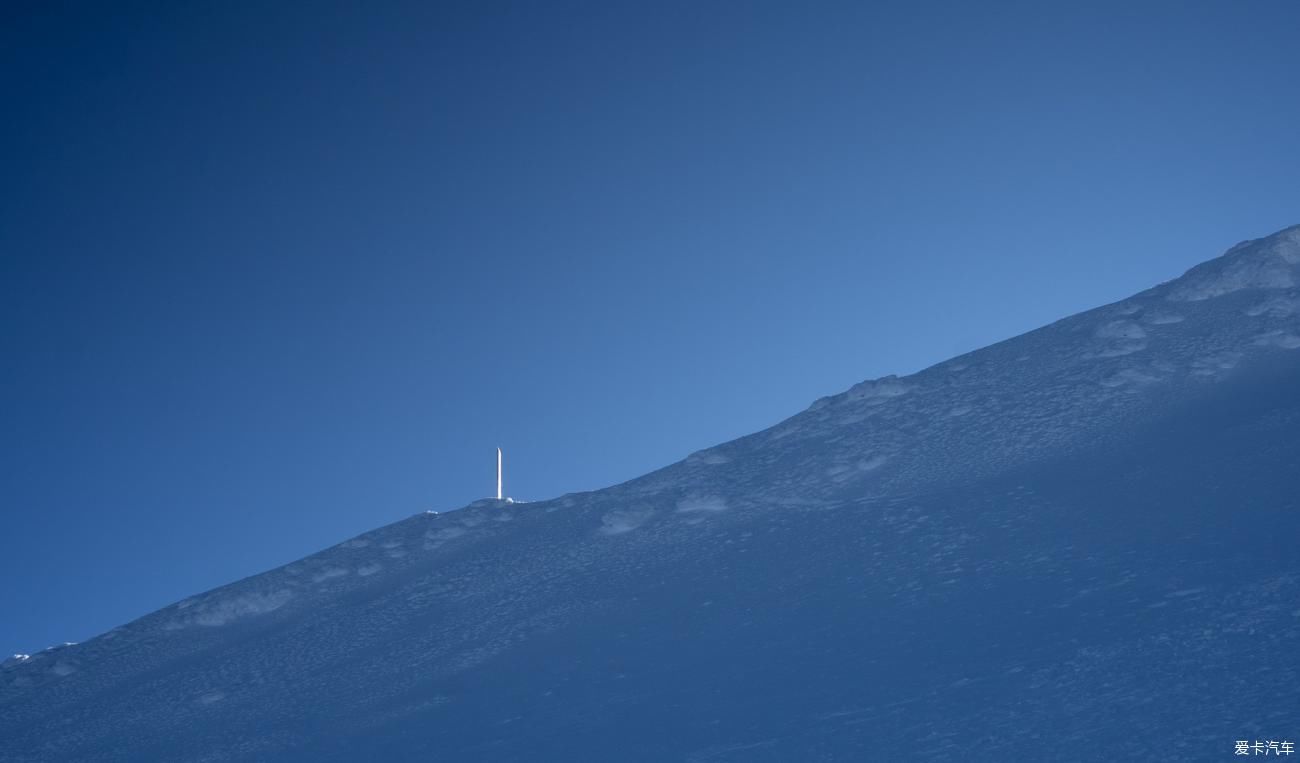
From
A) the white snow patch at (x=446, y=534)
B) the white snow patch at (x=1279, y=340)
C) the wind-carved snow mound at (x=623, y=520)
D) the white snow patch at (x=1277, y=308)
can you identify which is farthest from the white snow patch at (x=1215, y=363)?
the white snow patch at (x=446, y=534)

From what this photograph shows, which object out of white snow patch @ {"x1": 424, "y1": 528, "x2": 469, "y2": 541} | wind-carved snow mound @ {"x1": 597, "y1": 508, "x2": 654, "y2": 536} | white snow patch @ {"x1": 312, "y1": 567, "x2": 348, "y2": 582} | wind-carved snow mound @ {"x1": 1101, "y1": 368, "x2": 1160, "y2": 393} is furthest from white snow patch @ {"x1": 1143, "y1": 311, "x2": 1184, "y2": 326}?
white snow patch @ {"x1": 312, "y1": 567, "x2": 348, "y2": 582}

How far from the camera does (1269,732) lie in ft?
15.0

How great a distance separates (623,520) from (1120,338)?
570 centimetres

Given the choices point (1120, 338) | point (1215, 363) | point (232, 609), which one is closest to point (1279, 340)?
point (1215, 363)

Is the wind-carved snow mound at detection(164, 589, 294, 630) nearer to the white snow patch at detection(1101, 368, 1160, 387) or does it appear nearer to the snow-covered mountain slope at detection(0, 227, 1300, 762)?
the snow-covered mountain slope at detection(0, 227, 1300, 762)

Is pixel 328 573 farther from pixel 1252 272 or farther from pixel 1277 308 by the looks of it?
pixel 1252 272

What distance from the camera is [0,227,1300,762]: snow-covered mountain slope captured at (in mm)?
5707

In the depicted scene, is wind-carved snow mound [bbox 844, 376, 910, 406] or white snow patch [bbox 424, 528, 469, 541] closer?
wind-carved snow mound [bbox 844, 376, 910, 406]

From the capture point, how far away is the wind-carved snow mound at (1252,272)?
12.0m

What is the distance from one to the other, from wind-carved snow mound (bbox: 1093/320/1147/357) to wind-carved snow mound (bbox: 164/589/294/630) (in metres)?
9.50

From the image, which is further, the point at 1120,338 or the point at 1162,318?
the point at 1162,318

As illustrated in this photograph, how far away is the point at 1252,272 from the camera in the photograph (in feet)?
39.9

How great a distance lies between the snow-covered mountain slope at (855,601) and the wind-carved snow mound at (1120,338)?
4 centimetres

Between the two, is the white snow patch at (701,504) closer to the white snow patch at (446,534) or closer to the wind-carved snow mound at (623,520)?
the wind-carved snow mound at (623,520)
